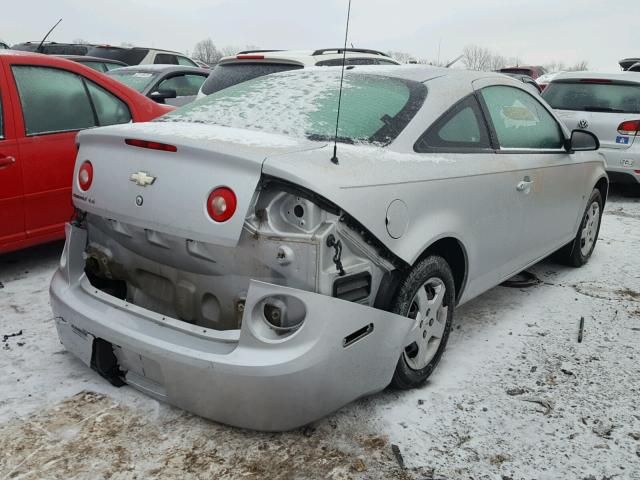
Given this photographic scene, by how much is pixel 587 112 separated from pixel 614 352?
4.89m

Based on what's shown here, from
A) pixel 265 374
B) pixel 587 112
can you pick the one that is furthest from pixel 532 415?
pixel 587 112

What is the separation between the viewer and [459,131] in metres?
3.15

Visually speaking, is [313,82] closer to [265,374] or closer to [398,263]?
[398,263]

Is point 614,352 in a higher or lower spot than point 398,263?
lower

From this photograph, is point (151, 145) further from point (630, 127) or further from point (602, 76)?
point (602, 76)

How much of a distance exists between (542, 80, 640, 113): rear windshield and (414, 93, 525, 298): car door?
15.3ft

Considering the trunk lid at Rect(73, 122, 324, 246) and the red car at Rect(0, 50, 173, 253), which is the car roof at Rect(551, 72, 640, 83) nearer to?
the red car at Rect(0, 50, 173, 253)

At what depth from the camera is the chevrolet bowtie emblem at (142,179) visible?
239cm

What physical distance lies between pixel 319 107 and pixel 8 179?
2218mm

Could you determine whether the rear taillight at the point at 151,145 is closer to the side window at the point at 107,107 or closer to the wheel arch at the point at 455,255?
the wheel arch at the point at 455,255

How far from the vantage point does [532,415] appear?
277 cm

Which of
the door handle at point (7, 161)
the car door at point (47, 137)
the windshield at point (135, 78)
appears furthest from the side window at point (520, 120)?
the windshield at point (135, 78)

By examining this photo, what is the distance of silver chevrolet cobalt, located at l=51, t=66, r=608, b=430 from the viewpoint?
7.35 ft

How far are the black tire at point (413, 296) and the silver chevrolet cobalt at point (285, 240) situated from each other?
10 mm
